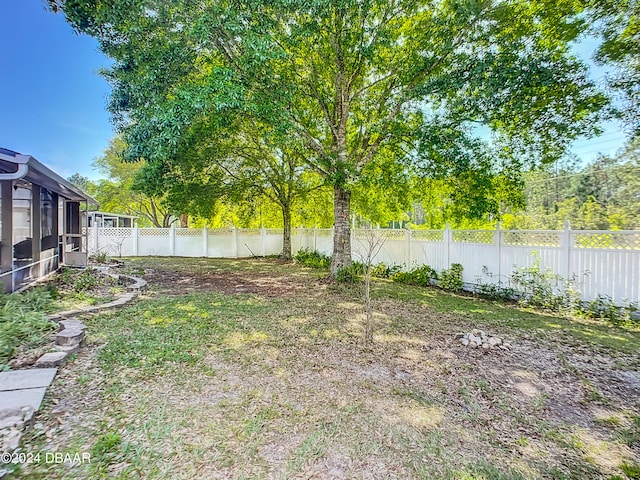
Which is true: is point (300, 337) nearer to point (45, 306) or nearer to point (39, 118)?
point (45, 306)

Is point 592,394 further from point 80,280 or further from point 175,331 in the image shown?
point 80,280

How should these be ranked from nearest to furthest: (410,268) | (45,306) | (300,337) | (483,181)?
(300,337)
(45,306)
(483,181)
(410,268)

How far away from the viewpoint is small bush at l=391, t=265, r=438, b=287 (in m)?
8.15

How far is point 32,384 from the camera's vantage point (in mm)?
2498

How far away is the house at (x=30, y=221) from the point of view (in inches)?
173

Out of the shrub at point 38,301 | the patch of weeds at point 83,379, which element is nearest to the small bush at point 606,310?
the patch of weeds at point 83,379

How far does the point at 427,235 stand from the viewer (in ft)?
27.5

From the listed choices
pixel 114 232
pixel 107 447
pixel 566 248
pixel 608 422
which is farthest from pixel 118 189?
pixel 608 422

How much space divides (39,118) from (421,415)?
17358 millimetres

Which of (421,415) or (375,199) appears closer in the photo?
(421,415)

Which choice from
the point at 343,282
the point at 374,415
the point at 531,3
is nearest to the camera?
the point at 374,415

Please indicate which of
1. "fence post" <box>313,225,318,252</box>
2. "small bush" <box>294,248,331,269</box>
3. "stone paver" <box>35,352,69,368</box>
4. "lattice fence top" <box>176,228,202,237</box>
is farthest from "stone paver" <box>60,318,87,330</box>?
"lattice fence top" <box>176,228,202,237</box>

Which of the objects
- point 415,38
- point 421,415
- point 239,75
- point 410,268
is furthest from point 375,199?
point 421,415

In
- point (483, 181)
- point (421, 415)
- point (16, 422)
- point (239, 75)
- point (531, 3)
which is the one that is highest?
point (531, 3)
